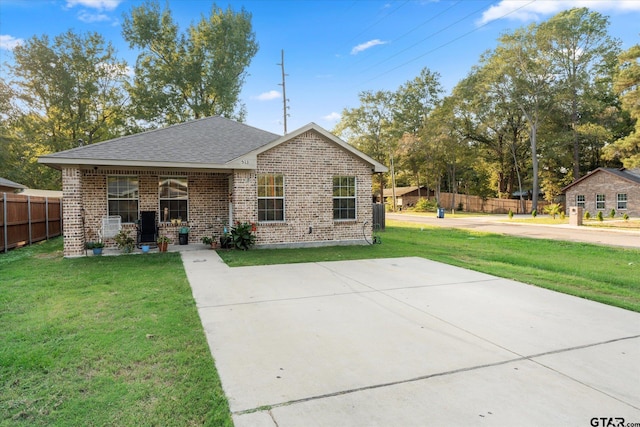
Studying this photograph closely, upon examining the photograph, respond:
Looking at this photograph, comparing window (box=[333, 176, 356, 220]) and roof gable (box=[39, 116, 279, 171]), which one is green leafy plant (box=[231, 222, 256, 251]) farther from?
window (box=[333, 176, 356, 220])

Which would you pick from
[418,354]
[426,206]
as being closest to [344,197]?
[418,354]

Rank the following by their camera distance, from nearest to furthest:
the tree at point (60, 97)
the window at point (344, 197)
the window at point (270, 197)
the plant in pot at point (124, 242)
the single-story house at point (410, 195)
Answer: the plant in pot at point (124, 242), the window at point (270, 197), the window at point (344, 197), the tree at point (60, 97), the single-story house at point (410, 195)

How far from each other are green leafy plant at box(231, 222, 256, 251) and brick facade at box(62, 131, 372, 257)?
270 millimetres

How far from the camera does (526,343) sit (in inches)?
152

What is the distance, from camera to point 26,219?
1237 centimetres

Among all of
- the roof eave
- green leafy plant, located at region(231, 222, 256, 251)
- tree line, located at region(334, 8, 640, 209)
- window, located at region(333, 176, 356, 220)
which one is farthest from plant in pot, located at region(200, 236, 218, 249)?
tree line, located at region(334, 8, 640, 209)

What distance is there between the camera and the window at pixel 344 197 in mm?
11875

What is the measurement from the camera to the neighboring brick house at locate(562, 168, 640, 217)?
2631 centimetres

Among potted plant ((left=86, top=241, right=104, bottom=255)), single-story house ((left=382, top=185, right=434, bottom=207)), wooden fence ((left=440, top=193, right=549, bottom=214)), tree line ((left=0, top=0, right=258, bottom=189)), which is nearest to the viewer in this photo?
potted plant ((left=86, top=241, right=104, bottom=255))

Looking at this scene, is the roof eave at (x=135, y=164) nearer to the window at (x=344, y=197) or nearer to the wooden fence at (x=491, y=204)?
the window at (x=344, y=197)

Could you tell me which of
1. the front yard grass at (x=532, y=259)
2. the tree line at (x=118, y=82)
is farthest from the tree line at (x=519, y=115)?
the tree line at (x=118, y=82)

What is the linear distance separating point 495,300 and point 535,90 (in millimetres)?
37811

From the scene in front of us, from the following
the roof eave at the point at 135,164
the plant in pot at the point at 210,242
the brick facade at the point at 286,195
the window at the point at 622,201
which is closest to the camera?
the roof eave at the point at 135,164

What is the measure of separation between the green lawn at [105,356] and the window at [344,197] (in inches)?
250
